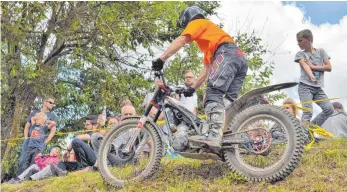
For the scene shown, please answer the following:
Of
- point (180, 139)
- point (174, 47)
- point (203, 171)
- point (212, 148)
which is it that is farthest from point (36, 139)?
point (212, 148)

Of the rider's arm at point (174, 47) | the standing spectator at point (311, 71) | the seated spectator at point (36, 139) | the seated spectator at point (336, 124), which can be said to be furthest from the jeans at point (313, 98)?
the seated spectator at point (36, 139)

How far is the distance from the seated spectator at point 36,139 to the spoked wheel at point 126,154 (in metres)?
3.33

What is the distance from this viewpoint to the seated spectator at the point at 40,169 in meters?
7.91

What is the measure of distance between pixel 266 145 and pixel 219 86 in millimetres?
828

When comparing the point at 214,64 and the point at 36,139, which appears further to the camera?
the point at 36,139

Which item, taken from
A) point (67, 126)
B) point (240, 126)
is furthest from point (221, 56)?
point (67, 126)

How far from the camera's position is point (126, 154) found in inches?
225

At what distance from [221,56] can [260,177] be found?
4.62 ft

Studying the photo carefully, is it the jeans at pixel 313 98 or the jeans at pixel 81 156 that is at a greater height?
the jeans at pixel 313 98

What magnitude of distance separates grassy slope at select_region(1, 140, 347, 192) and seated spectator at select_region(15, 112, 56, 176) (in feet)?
6.80

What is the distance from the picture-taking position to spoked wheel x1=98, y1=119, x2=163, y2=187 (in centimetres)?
567

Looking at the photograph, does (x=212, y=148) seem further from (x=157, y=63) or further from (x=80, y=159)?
(x=80, y=159)

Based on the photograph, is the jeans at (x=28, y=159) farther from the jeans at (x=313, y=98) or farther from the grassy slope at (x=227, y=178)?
the jeans at (x=313, y=98)

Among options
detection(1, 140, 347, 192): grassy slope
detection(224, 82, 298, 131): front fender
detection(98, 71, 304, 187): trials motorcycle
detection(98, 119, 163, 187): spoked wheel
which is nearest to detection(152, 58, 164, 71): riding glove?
detection(98, 71, 304, 187): trials motorcycle
